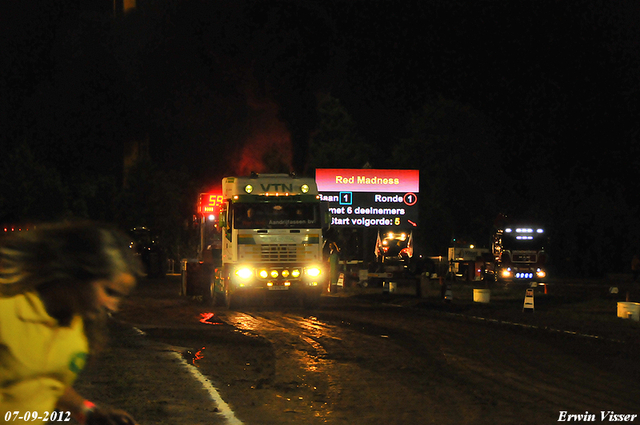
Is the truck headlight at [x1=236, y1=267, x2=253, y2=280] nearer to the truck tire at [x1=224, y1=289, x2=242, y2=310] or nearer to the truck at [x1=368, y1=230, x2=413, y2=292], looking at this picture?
the truck tire at [x1=224, y1=289, x2=242, y2=310]

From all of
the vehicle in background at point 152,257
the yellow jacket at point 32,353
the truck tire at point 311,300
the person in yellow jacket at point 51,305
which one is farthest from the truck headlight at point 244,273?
the yellow jacket at point 32,353

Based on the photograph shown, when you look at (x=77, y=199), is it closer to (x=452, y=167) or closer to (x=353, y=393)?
(x=452, y=167)

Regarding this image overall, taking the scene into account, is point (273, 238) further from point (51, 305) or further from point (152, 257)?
point (51, 305)

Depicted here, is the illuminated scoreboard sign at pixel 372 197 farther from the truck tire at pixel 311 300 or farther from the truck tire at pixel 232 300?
the truck tire at pixel 232 300

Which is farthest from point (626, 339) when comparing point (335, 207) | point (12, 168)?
point (12, 168)

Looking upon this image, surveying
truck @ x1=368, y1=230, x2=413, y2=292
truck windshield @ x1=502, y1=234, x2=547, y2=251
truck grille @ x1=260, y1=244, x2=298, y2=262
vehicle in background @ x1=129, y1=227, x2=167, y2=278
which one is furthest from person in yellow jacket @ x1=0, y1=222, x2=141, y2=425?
truck windshield @ x1=502, y1=234, x2=547, y2=251

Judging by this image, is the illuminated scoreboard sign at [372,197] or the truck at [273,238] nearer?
the truck at [273,238]

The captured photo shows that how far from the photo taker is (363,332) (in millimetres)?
17359

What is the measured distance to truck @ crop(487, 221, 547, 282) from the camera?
1651 inches

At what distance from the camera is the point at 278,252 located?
24.2 meters

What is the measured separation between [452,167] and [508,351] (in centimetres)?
6566

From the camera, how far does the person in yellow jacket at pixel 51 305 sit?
2.79 meters

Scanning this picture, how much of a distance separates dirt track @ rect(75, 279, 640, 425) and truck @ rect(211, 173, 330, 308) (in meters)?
2.83

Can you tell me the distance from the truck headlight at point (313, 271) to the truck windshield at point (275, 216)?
1227 mm
